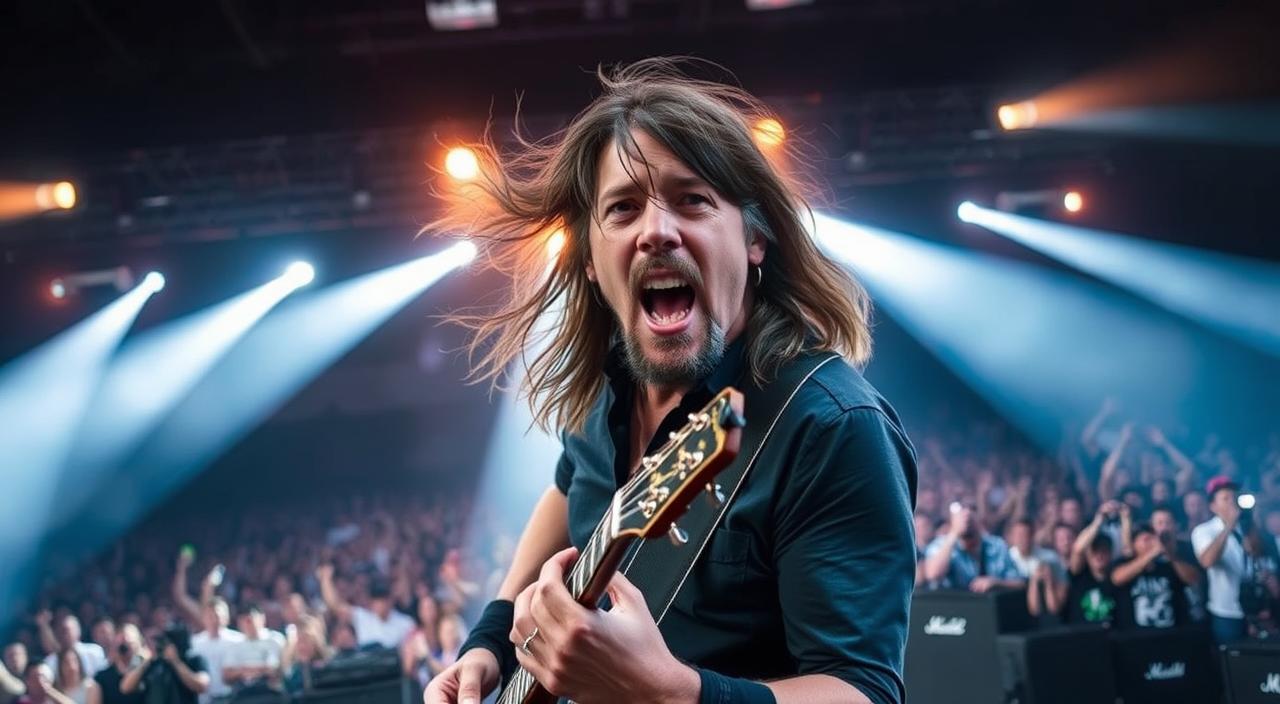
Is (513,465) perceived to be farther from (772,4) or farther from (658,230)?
(658,230)

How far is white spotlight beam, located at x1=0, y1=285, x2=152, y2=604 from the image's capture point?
11.7 m

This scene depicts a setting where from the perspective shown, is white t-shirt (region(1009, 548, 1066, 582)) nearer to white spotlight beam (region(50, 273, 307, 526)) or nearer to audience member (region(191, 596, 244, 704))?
audience member (region(191, 596, 244, 704))

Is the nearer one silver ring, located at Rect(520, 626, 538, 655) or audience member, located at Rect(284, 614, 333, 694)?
silver ring, located at Rect(520, 626, 538, 655)

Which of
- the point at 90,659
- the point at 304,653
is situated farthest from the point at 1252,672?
the point at 90,659

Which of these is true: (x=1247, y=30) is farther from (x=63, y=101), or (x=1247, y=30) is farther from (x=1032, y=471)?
(x=63, y=101)

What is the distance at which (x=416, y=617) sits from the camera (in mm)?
9219

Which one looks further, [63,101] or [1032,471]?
[1032,471]

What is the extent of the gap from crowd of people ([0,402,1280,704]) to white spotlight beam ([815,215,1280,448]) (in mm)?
680

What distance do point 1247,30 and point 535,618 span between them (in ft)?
26.5

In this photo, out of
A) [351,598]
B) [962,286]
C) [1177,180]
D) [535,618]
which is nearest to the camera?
[535,618]

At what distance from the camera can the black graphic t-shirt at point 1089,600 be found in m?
6.96

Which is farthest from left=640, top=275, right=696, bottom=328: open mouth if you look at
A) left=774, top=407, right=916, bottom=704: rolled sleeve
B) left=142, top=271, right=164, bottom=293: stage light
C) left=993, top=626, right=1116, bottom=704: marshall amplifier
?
left=142, top=271, right=164, bottom=293: stage light

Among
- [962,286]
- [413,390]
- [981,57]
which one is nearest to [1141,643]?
[981,57]

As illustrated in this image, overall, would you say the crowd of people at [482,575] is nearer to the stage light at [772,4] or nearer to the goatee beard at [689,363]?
the stage light at [772,4]
